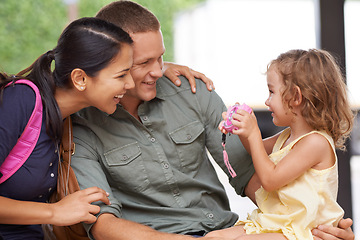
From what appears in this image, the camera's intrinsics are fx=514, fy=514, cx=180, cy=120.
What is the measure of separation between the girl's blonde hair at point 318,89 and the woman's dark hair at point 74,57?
0.56 meters

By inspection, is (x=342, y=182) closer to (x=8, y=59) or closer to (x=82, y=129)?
(x=82, y=129)

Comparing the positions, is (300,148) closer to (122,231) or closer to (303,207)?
(303,207)

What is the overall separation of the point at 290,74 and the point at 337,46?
4.58 feet

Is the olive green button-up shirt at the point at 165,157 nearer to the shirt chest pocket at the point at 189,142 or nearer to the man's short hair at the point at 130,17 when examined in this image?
the shirt chest pocket at the point at 189,142

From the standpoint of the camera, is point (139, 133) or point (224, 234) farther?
point (139, 133)

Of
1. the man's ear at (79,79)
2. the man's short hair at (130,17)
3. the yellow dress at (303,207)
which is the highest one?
the man's short hair at (130,17)

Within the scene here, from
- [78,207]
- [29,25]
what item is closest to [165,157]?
[78,207]

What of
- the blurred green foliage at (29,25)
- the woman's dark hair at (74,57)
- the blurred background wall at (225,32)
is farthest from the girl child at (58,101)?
the blurred green foliage at (29,25)

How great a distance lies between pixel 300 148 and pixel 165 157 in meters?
0.51

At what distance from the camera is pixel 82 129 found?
187 cm

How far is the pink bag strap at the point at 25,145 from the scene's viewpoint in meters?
1.61

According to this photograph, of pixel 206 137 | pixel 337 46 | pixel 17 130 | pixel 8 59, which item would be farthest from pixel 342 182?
pixel 8 59

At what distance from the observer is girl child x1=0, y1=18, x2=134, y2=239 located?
5.19ft

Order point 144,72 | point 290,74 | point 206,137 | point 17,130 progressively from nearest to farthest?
point 17,130 < point 290,74 < point 144,72 < point 206,137
